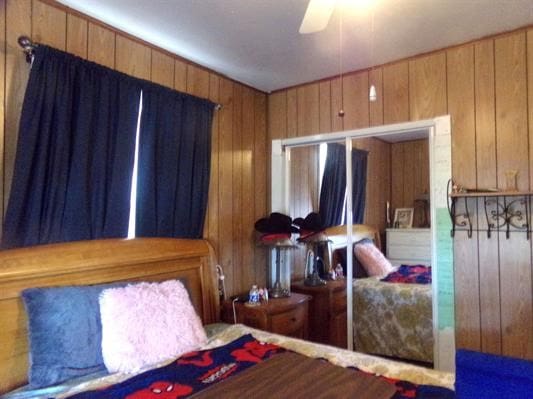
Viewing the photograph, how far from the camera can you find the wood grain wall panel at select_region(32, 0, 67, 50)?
6.00ft

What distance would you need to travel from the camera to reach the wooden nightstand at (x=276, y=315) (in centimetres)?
247

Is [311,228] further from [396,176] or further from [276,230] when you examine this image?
[396,176]

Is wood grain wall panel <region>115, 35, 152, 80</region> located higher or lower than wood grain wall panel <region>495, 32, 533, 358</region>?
higher

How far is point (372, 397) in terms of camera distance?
4.31 feet

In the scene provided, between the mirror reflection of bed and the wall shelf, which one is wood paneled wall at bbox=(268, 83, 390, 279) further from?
the wall shelf

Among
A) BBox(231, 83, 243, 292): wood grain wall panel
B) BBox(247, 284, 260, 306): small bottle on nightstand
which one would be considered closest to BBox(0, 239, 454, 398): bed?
BBox(247, 284, 260, 306): small bottle on nightstand

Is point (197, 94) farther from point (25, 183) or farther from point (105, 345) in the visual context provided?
point (105, 345)

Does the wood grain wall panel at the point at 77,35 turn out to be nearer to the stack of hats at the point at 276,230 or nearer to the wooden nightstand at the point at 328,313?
the stack of hats at the point at 276,230

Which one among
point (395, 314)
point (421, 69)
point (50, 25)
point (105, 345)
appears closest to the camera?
point (105, 345)

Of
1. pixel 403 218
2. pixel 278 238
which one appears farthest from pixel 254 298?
pixel 403 218

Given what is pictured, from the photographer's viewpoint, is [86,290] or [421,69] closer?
[86,290]

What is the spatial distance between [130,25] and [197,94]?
0.66 metres

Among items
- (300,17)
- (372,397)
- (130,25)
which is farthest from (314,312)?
(130,25)

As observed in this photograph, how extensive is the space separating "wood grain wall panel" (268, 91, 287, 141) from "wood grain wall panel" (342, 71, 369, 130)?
596 millimetres
